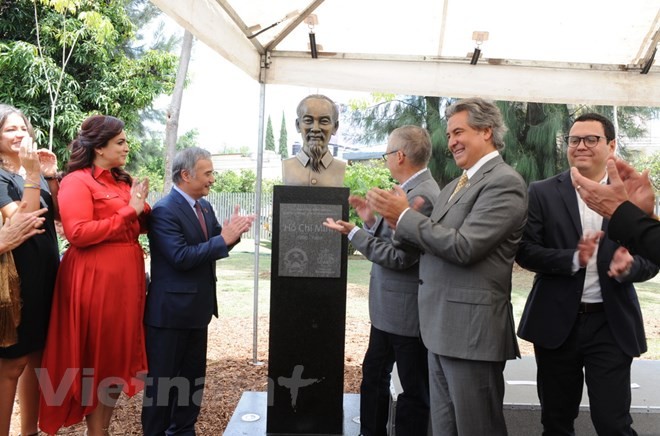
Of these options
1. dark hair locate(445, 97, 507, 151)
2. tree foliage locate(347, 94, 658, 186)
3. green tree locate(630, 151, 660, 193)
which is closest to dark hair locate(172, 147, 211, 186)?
dark hair locate(445, 97, 507, 151)

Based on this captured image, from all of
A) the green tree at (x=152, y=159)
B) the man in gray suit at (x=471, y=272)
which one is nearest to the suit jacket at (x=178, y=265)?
the man in gray suit at (x=471, y=272)

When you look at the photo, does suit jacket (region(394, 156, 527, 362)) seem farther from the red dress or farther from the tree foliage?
the tree foliage

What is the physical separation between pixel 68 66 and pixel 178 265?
38.3 feet

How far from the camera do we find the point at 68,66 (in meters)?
12.5

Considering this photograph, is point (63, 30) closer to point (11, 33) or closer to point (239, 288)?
point (11, 33)

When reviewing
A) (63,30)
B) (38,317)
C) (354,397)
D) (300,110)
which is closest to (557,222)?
(300,110)

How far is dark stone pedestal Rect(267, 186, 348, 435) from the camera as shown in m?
3.24

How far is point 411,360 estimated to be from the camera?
113 inches

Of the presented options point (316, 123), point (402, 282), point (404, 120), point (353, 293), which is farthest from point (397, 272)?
point (404, 120)

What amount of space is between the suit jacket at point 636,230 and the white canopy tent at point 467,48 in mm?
2785

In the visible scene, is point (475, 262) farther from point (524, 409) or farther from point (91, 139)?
point (91, 139)

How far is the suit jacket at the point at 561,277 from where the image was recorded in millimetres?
2408

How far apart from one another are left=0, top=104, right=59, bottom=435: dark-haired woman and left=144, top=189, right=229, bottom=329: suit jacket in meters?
0.54

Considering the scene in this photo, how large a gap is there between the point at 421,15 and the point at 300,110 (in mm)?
1466
